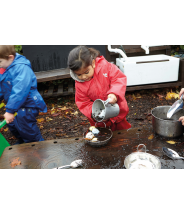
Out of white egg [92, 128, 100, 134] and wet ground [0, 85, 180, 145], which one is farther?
wet ground [0, 85, 180, 145]

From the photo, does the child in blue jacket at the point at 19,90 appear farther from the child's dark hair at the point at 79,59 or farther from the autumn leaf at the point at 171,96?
the autumn leaf at the point at 171,96

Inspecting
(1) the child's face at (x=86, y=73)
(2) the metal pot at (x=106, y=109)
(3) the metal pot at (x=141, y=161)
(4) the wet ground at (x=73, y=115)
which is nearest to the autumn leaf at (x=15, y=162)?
(2) the metal pot at (x=106, y=109)

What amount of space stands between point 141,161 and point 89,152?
1.72 ft

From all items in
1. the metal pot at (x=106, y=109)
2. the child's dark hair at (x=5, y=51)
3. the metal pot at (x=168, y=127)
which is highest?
the child's dark hair at (x=5, y=51)

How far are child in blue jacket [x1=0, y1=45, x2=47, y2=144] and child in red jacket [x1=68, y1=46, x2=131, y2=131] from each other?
0.93 m

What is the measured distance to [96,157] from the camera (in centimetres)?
175

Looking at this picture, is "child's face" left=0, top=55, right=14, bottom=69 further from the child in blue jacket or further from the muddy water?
the muddy water

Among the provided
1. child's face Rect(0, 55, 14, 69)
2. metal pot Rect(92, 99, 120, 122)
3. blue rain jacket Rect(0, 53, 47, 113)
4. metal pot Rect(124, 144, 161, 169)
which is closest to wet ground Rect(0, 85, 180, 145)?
blue rain jacket Rect(0, 53, 47, 113)

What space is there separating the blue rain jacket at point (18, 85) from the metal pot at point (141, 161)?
6.35ft

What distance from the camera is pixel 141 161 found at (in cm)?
164

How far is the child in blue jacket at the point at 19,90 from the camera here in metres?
2.73

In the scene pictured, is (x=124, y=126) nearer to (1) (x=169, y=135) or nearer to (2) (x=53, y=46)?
(1) (x=169, y=135)

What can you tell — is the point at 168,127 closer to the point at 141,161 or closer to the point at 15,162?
the point at 141,161

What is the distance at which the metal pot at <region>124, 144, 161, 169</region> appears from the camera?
5.14 ft
